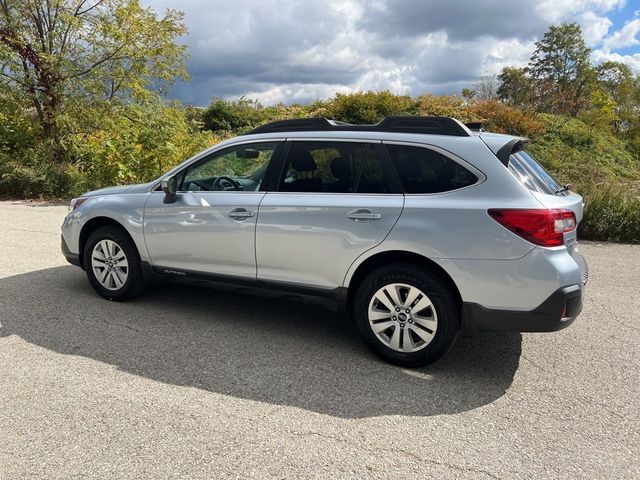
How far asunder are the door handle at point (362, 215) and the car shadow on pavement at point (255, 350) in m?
1.09

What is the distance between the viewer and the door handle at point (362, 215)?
3.55 m

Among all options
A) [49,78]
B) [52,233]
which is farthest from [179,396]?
[49,78]

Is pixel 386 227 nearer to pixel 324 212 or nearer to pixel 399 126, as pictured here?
pixel 324 212

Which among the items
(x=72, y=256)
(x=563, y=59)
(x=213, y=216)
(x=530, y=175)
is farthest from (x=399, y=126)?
(x=563, y=59)

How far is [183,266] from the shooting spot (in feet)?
14.7

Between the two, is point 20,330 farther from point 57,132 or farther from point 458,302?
point 57,132

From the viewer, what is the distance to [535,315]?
321cm

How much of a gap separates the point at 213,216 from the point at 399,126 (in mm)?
1760

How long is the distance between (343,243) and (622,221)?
6.70 meters

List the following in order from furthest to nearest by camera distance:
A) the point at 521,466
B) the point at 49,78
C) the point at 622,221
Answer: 1. the point at 49,78
2. the point at 622,221
3. the point at 521,466

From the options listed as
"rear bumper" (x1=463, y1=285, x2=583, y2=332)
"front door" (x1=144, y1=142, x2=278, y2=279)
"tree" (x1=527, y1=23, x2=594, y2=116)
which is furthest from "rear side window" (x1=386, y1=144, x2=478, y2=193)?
"tree" (x1=527, y1=23, x2=594, y2=116)

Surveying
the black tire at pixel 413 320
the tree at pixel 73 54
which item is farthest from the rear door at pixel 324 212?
the tree at pixel 73 54

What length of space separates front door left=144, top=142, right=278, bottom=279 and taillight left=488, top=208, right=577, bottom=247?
1961 mm

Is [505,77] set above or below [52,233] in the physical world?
above
